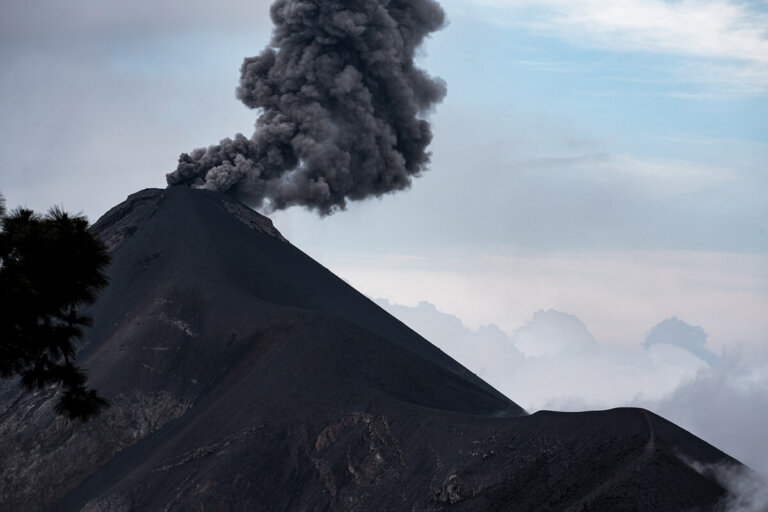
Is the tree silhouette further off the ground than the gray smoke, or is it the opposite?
the gray smoke

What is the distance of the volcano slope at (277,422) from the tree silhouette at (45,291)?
3154 centimetres

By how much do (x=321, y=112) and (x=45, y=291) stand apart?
8946cm

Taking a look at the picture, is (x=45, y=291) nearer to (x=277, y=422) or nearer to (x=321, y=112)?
(x=277, y=422)

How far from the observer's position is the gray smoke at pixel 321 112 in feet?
358

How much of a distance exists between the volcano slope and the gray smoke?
884cm

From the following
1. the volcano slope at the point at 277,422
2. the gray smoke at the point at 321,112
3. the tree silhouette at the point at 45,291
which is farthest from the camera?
the gray smoke at the point at 321,112

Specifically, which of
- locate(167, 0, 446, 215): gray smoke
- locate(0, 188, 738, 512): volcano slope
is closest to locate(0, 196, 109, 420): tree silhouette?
locate(0, 188, 738, 512): volcano slope

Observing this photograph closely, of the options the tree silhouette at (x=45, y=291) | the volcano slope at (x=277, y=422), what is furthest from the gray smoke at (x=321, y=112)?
the tree silhouette at (x=45, y=291)

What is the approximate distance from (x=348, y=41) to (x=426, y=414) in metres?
55.4

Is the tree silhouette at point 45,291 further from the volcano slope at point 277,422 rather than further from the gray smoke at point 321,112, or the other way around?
the gray smoke at point 321,112

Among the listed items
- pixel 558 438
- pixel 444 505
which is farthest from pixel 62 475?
pixel 558 438

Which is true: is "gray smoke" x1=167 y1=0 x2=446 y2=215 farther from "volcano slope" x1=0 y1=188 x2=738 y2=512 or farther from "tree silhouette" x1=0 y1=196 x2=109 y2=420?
"tree silhouette" x1=0 y1=196 x2=109 y2=420

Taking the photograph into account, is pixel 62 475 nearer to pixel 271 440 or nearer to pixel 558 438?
pixel 271 440

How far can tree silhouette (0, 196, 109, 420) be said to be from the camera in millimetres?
19375
